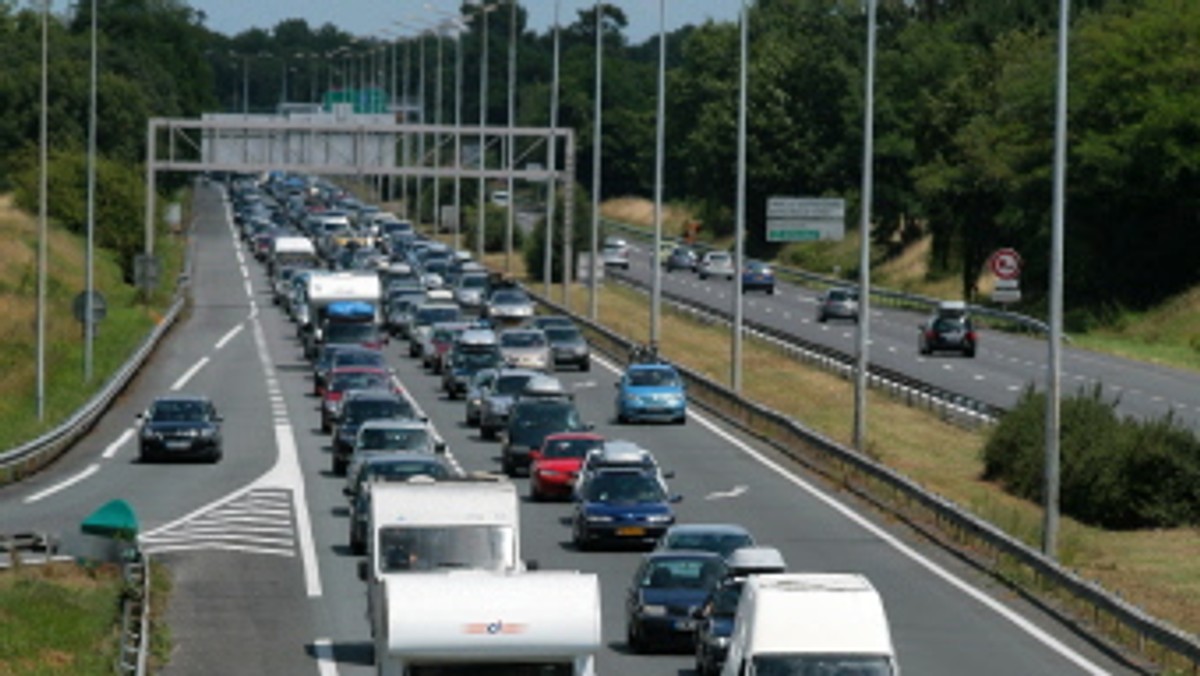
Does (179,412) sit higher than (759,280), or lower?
higher

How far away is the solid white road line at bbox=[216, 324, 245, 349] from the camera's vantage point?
9407cm

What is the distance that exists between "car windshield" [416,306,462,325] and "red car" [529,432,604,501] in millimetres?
35636

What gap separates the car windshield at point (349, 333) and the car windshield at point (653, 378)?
50.8ft

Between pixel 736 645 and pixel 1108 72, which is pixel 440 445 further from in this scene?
pixel 1108 72

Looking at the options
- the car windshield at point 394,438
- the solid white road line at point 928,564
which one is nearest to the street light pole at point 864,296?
the solid white road line at point 928,564

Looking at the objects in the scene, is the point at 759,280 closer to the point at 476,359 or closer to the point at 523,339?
the point at 523,339

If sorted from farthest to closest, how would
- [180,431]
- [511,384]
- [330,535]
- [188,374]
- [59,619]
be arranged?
1. [188,374]
2. [511,384]
3. [180,431]
4. [330,535]
5. [59,619]

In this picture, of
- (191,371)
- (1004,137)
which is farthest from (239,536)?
(1004,137)

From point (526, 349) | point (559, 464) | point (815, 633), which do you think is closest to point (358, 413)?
point (559, 464)

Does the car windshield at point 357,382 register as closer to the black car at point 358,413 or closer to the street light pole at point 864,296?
the black car at point 358,413

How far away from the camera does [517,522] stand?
3189cm

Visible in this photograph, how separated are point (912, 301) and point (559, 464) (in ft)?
229

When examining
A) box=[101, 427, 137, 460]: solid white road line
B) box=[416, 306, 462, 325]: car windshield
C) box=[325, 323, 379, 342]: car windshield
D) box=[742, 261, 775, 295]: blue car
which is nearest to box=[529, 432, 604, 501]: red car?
box=[101, 427, 137, 460]: solid white road line

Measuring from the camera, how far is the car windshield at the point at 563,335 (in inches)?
3310
